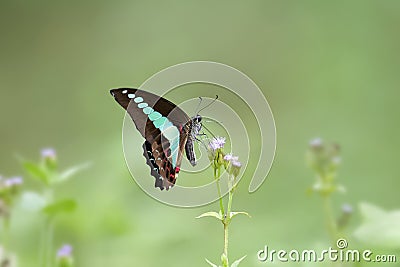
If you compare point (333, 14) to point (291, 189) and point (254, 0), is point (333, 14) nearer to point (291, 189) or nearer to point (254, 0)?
point (254, 0)

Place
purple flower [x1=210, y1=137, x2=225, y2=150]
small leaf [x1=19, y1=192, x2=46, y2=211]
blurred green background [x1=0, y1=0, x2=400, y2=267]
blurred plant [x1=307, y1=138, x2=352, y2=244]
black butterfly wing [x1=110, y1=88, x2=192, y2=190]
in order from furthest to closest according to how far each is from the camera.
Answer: blurred green background [x1=0, y1=0, x2=400, y2=267] < small leaf [x1=19, y1=192, x2=46, y2=211] < blurred plant [x1=307, y1=138, x2=352, y2=244] < black butterfly wing [x1=110, y1=88, x2=192, y2=190] < purple flower [x1=210, y1=137, x2=225, y2=150]

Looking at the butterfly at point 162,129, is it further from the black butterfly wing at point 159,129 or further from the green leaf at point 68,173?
the green leaf at point 68,173

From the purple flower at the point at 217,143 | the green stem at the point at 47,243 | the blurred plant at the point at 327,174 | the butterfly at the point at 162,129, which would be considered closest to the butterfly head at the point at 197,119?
the butterfly at the point at 162,129

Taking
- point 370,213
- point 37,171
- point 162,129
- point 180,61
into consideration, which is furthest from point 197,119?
point 180,61

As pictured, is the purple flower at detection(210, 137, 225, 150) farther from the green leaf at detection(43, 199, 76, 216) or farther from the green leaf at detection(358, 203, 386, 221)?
the green leaf at detection(43, 199, 76, 216)

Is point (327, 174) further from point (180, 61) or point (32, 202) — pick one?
point (180, 61)

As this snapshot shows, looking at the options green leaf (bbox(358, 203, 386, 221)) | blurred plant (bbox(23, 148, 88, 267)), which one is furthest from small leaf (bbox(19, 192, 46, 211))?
green leaf (bbox(358, 203, 386, 221))

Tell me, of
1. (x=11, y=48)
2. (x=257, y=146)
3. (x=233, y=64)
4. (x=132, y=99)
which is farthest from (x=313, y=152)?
(x=11, y=48)
